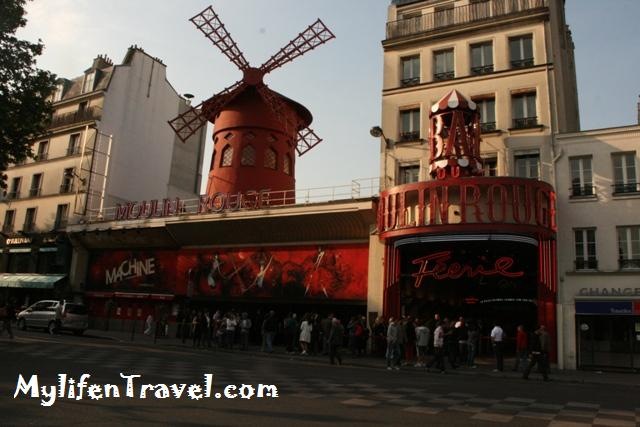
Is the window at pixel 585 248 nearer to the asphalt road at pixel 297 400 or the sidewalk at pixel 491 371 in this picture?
the sidewalk at pixel 491 371

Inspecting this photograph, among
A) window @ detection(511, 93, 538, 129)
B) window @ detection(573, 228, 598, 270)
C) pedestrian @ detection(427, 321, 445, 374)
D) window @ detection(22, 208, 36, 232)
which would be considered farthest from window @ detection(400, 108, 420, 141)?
window @ detection(22, 208, 36, 232)

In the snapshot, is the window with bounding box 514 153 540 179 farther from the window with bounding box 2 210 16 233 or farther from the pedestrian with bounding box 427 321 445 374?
the window with bounding box 2 210 16 233

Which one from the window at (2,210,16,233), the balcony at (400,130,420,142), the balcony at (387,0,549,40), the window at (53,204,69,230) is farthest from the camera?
the window at (2,210,16,233)

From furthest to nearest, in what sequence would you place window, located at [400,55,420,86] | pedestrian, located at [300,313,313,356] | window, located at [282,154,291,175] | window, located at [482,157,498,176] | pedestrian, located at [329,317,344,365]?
window, located at [282,154,291,175] → window, located at [400,55,420,86] → window, located at [482,157,498,176] → pedestrian, located at [300,313,313,356] → pedestrian, located at [329,317,344,365]

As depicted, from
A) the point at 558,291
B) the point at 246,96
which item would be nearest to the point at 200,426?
the point at 558,291

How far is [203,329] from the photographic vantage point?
1930 cm

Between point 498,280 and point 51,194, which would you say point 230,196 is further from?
point 51,194

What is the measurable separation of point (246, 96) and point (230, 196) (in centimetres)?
610

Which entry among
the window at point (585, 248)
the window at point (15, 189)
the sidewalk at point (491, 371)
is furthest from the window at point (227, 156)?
the window at point (585, 248)

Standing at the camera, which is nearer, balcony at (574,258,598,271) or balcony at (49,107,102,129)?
balcony at (574,258,598,271)

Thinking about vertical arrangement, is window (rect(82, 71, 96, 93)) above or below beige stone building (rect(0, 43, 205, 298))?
above

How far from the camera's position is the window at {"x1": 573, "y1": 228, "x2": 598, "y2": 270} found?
15.9m

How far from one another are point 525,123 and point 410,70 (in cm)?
481

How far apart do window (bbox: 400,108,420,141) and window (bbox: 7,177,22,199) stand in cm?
2303
